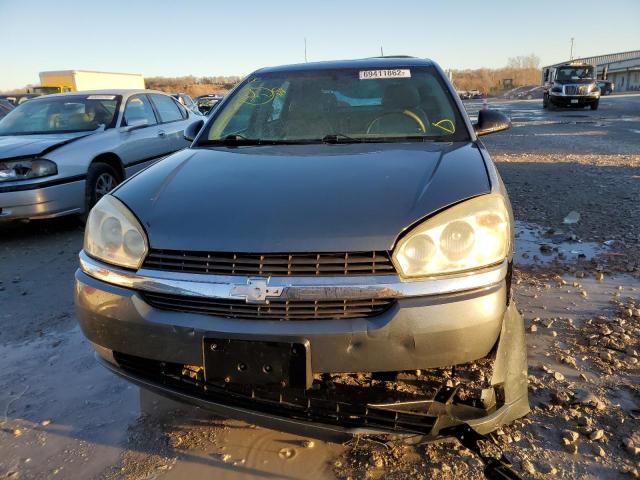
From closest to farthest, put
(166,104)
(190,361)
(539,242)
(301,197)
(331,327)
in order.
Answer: (331,327) → (190,361) → (301,197) → (539,242) → (166,104)

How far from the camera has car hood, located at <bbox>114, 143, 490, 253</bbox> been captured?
1.68 m

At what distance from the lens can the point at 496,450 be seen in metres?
1.90

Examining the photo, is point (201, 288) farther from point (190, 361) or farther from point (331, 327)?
point (331, 327)

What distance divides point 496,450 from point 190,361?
46.9 inches

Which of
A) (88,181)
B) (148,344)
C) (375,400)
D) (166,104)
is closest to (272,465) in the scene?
(375,400)

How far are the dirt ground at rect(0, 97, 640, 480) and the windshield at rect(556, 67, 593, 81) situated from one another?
81.3 ft

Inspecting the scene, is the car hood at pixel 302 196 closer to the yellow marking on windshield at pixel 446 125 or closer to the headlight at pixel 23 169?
the yellow marking on windshield at pixel 446 125

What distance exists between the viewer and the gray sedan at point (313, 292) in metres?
1.62

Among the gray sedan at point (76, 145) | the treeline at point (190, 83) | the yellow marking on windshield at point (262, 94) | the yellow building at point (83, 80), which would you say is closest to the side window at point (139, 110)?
the gray sedan at point (76, 145)

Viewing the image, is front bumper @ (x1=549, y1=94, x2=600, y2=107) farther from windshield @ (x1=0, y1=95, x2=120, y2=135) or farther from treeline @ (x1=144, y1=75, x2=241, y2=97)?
treeline @ (x1=144, y1=75, x2=241, y2=97)

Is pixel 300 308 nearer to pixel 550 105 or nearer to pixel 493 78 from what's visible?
pixel 550 105

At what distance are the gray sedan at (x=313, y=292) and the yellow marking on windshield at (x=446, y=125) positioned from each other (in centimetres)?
59

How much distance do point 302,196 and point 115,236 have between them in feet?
2.41

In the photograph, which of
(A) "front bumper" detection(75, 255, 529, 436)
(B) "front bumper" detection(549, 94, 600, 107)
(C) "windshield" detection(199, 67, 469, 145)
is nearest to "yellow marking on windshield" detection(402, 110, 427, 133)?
(C) "windshield" detection(199, 67, 469, 145)
